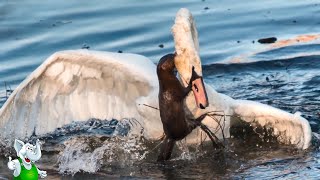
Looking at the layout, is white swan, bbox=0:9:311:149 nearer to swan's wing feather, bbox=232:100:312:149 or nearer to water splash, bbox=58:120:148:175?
swan's wing feather, bbox=232:100:312:149

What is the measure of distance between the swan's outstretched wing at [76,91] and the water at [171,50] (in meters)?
0.23

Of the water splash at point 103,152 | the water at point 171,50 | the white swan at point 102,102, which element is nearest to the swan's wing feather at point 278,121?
the white swan at point 102,102

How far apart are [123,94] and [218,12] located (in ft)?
17.9

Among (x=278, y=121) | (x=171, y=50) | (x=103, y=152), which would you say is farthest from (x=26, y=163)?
(x=171, y=50)

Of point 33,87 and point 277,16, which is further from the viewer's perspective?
point 277,16

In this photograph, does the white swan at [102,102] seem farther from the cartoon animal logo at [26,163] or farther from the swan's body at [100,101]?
the cartoon animal logo at [26,163]

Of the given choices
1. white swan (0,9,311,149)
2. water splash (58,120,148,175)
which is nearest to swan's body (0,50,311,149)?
white swan (0,9,311,149)

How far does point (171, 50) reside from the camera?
494 inches

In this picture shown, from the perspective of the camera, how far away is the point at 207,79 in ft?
37.0

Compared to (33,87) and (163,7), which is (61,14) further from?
(33,87)

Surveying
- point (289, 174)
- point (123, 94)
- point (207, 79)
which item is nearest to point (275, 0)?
point (207, 79)

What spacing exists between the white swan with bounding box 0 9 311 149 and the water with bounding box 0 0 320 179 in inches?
8.0

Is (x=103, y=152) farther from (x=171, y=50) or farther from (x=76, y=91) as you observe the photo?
(x=171, y=50)

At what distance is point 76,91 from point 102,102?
0.25 metres
